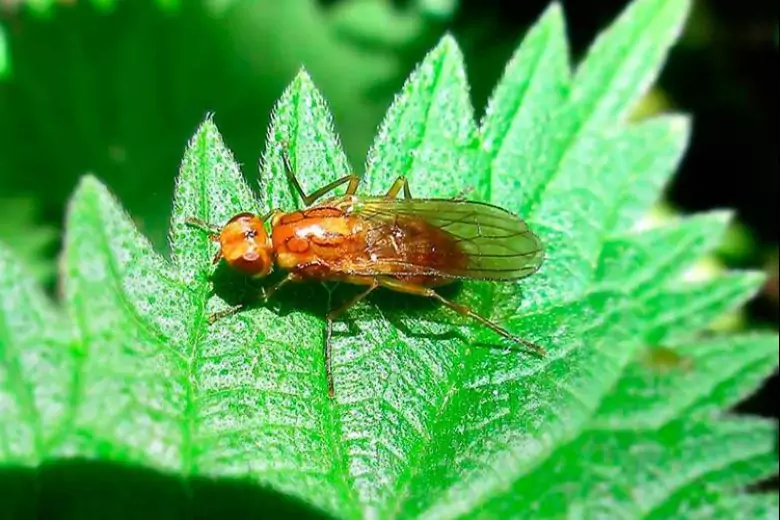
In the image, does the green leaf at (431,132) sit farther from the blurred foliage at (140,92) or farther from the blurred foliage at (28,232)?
the blurred foliage at (28,232)

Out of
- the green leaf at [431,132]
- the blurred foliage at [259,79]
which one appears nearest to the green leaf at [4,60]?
the blurred foliage at [259,79]

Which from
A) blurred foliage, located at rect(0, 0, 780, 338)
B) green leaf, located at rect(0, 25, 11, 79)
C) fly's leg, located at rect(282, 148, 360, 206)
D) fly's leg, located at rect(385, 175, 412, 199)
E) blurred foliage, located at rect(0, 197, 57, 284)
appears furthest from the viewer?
blurred foliage, located at rect(0, 197, 57, 284)

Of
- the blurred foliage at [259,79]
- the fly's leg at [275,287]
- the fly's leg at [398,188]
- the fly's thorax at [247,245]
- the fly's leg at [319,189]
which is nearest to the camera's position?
the fly's thorax at [247,245]

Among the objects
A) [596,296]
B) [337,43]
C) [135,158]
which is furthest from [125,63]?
Answer: [596,296]

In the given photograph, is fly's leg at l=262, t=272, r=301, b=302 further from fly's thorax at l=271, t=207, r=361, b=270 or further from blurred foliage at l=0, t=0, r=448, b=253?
blurred foliage at l=0, t=0, r=448, b=253

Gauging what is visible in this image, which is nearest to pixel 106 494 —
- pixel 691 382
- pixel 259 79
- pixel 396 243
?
pixel 396 243

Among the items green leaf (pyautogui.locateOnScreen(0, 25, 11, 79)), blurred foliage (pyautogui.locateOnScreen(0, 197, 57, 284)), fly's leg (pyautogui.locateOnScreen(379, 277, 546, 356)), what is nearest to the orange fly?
fly's leg (pyautogui.locateOnScreen(379, 277, 546, 356))
